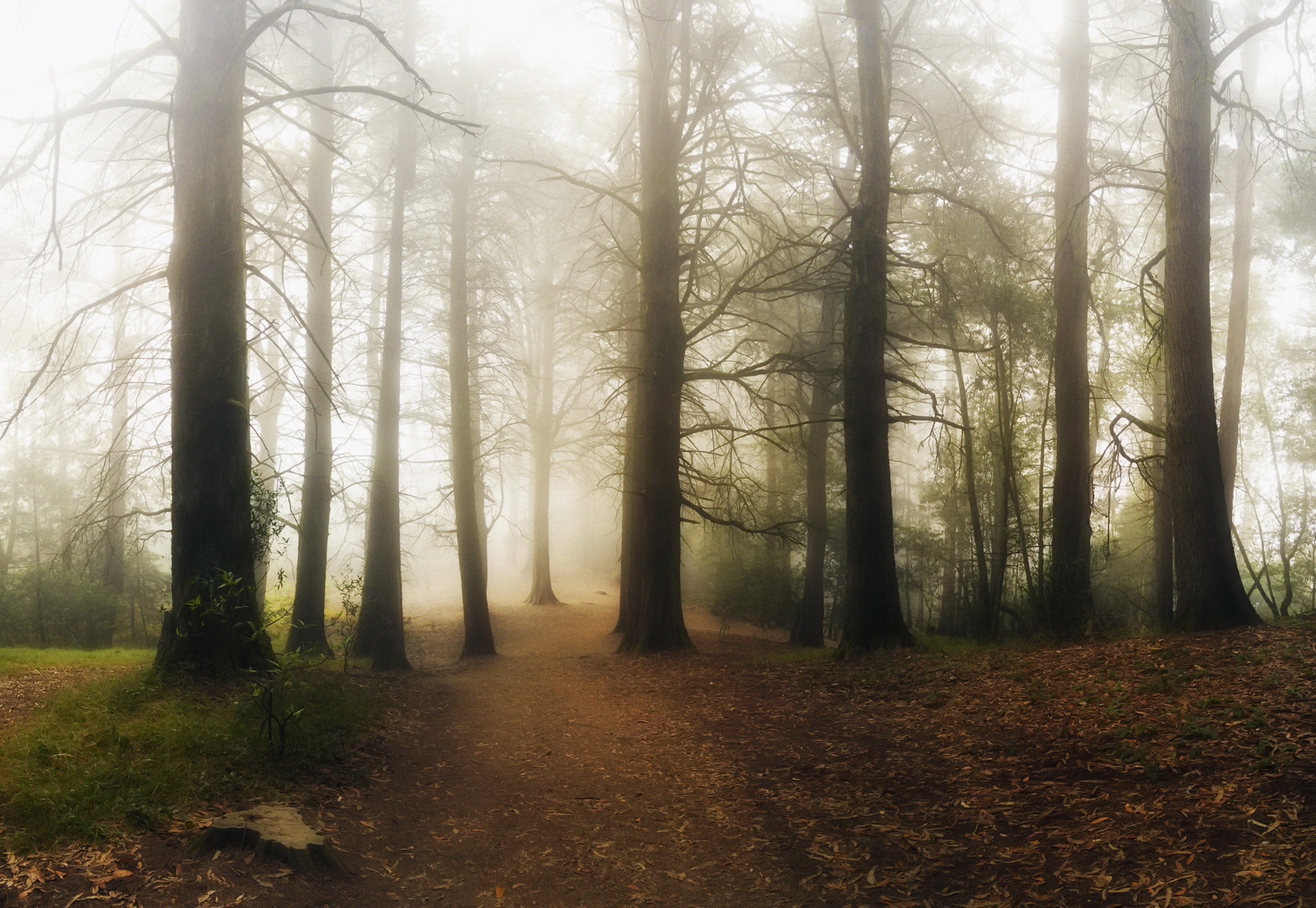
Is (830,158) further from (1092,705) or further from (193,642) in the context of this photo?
(193,642)

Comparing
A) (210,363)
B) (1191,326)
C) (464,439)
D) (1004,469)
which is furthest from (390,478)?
(1191,326)

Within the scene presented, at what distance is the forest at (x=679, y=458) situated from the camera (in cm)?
482

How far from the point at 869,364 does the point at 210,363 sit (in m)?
7.41

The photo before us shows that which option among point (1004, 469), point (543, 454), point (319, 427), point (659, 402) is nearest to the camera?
point (659, 402)

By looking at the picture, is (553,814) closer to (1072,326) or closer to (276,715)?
(276,715)

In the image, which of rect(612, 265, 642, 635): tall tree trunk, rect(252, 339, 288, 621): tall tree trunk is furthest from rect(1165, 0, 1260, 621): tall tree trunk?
rect(252, 339, 288, 621): tall tree trunk

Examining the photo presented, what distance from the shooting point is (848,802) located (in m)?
5.39

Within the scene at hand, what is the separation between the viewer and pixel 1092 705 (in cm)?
610

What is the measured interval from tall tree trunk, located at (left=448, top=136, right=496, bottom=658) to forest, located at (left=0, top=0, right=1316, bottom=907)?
0.30ft

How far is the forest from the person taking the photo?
15.8 ft

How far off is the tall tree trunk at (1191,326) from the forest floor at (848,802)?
3.24ft

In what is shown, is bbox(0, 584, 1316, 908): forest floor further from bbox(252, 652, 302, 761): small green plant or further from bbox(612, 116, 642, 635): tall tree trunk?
bbox(612, 116, 642, 635): tall tree trunk

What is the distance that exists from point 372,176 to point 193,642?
10360 millimetres

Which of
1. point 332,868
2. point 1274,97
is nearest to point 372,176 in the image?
point 332,868
